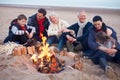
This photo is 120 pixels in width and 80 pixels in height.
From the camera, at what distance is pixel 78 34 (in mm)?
8172

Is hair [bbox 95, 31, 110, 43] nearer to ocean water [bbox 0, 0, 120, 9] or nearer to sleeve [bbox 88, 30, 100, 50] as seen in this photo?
sleeve [bbox 88, 30, 100, 50]

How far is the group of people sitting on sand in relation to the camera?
6781mm

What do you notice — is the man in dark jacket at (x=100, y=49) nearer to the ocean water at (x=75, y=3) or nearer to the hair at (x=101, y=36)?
the hair at (x=101, y=36)

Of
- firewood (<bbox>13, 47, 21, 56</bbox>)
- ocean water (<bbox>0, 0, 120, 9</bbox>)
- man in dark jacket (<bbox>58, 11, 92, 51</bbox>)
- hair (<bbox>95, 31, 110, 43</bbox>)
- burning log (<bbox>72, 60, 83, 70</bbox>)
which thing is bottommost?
ocean water (<bbox>0, 0, 120, 9</bbox>)

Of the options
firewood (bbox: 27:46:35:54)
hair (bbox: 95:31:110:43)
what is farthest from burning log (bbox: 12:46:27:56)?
hair (bbox: 95:31:110:43)

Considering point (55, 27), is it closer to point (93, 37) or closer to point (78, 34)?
point (78, 34)

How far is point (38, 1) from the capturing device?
2081 cm

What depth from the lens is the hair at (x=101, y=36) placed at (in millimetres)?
6656

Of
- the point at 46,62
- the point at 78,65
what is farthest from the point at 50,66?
the point at 78,65

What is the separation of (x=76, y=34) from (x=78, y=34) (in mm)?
67

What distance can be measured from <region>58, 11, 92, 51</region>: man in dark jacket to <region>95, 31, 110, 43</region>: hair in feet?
3.46

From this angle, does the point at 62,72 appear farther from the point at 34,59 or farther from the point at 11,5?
the point at 11,5

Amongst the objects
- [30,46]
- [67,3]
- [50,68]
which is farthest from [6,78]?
[67,3]

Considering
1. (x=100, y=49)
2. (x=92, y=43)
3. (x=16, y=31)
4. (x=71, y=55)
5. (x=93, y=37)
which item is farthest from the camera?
(x=16, y=31)
